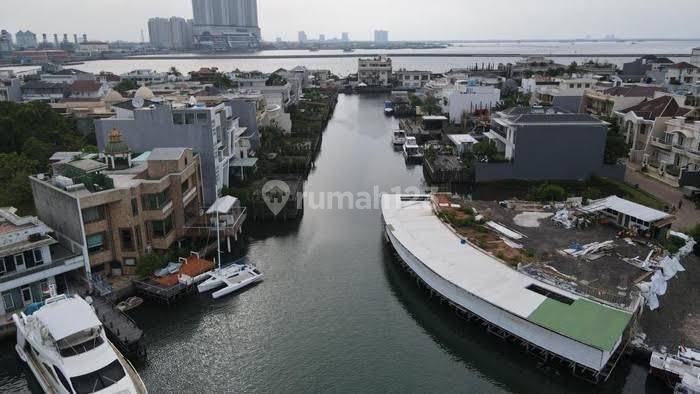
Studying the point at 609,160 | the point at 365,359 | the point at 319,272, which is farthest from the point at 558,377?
the point at 609,160

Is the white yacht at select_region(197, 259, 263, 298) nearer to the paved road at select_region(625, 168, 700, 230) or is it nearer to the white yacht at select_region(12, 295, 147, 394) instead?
the white yacht at select_region(12, 295, 147, 394)

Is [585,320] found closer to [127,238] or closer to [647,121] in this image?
[127,238]

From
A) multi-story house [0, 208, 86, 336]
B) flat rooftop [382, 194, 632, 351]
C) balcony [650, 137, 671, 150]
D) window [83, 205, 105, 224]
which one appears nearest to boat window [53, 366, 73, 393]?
multi-story house [0, 208, 86, 336]

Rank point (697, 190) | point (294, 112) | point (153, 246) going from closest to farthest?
point (153, 246)
point (697, 190)
point (294, 112)

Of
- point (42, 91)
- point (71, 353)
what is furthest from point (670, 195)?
point (42, 91)

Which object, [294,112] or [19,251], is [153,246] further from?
[294,112]

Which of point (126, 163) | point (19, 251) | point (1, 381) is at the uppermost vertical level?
point (126, 163)

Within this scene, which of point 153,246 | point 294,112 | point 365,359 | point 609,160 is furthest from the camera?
point 294,112

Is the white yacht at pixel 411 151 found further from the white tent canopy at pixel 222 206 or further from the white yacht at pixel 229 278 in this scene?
the white yacht at pixel 229 278
